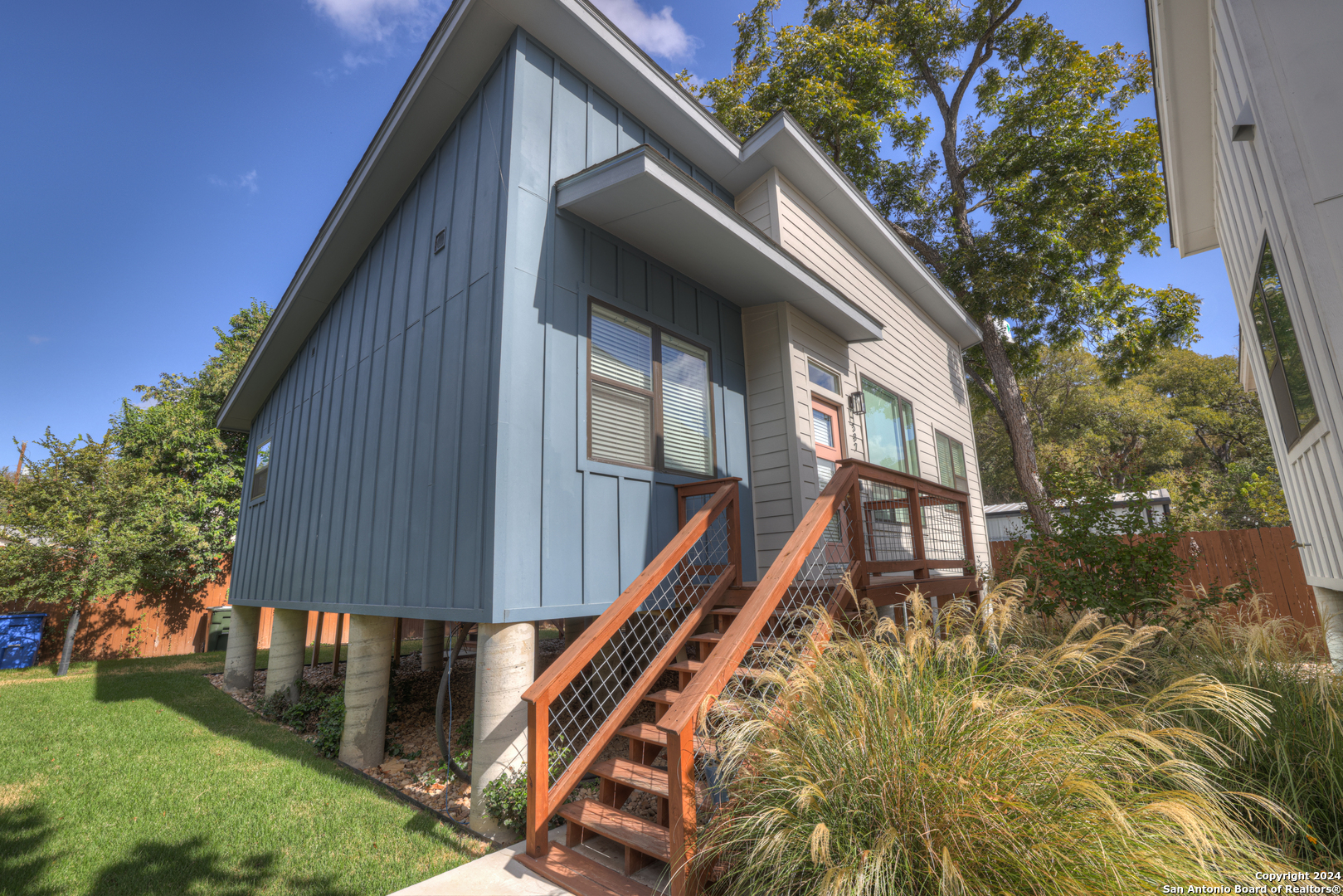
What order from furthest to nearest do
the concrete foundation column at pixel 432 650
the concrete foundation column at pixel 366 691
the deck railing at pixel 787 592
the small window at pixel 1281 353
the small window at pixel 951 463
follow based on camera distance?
the small window at pixel 951 463
the concrete foundation column at pixel 432 650
the concrete foundation column at pixel 366 691
the small window at pixel 1281 353
the deck railing at pixel 787 592

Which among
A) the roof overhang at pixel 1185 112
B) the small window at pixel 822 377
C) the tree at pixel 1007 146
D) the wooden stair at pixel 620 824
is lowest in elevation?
the wooden stair at pixel 620 824

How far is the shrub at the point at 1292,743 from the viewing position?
7.68 ft

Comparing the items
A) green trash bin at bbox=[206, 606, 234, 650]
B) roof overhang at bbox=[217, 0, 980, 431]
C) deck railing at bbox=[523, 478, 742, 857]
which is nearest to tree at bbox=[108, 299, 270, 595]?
green trash bin at bbox=[206, 606, 234, 650]

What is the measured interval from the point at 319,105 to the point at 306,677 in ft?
28.2

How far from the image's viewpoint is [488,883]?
2701 mm

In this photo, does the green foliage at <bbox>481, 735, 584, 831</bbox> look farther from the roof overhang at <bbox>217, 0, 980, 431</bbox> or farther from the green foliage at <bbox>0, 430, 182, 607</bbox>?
the green foliage at <bbox>0, 430, 182, 607</bbox>

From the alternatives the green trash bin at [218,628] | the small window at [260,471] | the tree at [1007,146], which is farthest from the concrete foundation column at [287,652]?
the tree at [1007,146]

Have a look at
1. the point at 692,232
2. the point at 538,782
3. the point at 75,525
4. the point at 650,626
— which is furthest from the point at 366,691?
the point at 75,525

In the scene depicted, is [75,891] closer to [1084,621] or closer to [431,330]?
[431,330]

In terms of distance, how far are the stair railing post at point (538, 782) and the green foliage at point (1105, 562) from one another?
413cm

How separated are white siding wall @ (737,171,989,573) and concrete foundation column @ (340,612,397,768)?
3.75 metres

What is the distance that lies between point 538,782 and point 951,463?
368 inches

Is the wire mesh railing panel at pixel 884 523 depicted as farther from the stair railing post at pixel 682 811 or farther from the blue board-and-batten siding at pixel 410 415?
the blue board-and-batten siding at pixel 410 415

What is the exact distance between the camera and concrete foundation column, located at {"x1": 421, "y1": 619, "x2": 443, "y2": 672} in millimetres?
8930
